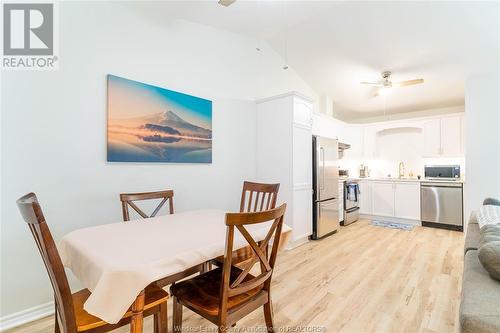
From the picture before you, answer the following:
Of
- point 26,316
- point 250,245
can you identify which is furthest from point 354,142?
point 26,316

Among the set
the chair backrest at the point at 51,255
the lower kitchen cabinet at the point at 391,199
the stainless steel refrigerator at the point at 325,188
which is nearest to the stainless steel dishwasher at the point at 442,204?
the lower kitchen cabinet at the point at 391,199

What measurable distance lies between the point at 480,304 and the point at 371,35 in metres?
3.59

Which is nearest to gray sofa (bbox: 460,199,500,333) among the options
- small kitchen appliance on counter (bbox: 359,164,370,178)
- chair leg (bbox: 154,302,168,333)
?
chair leg (bbox: 154,302,168,333)

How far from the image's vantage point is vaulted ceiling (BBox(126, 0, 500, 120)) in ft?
9.64

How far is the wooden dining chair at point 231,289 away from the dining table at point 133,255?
143mm

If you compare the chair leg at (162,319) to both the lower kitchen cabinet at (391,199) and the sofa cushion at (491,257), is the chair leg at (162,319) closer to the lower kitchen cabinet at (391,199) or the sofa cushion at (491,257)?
the sofa cushion at (491,257)

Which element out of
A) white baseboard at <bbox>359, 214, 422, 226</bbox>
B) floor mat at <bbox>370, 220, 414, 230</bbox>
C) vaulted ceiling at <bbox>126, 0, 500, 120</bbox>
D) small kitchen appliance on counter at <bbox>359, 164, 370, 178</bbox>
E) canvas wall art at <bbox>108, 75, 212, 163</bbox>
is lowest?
floor mat at <bbox>370, 220, 414, 230</bbox>

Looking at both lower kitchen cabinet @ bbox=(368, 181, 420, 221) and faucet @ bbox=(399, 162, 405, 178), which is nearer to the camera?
lower kitchen cabinet @ bbox=(368, 181, 420, 221)

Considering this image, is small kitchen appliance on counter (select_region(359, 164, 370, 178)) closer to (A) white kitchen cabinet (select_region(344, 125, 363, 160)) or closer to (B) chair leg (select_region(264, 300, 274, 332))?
(A) white kitchen cabinet (select_region(344, 125, 363, 160))

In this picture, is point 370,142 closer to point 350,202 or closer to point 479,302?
point 350,202

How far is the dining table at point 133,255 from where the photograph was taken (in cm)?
103

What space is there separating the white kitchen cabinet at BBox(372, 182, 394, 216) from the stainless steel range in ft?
1.45

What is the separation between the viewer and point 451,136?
4746mm

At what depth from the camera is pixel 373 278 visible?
254 centimetres
